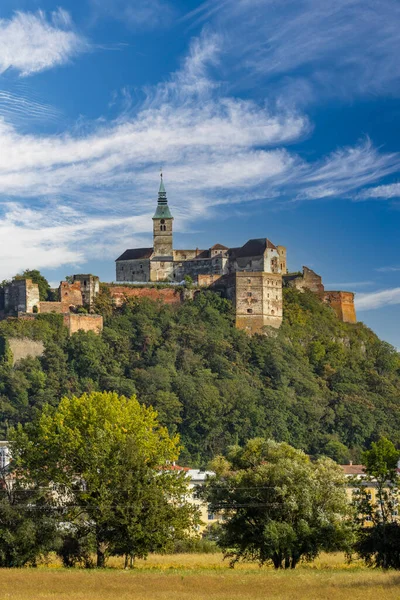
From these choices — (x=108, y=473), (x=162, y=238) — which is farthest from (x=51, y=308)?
(x=108, y=473)

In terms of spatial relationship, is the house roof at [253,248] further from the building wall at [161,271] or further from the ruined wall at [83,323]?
the ruined wall at [83,323]

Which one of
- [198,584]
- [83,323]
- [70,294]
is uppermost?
[70,294]

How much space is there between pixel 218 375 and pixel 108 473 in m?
62.9

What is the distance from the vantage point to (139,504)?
5759 cm

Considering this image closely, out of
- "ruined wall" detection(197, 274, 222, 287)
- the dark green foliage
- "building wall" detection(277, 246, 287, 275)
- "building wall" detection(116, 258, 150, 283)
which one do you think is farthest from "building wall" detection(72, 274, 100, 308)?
the dark green foliage

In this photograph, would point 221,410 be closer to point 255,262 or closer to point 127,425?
point 255,262

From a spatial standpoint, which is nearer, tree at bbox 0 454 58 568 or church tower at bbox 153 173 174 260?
tree at bbox 0 454 58 568

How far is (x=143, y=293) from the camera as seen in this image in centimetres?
12544

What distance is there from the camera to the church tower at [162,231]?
13062 cm

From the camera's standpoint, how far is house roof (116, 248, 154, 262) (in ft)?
429

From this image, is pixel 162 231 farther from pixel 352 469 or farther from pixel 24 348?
pixel 352 469

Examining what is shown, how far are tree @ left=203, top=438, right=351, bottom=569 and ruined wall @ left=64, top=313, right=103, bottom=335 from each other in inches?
2244

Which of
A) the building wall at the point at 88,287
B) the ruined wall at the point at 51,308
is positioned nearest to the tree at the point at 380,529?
the ruined wall at the point at 51,308

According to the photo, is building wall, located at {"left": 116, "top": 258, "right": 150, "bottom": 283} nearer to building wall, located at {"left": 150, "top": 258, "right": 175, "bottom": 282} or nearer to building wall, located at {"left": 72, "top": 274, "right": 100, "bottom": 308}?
building wall, located at {"left": 150, "top": 258, "right": 175, "bottom": 282}
